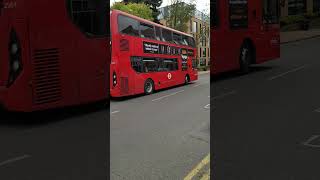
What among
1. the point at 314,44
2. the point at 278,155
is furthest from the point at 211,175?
the point at 314,44

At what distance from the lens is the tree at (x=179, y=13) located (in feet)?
12.9

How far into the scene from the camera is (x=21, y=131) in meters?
8.83

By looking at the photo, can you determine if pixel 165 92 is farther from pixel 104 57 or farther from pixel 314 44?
pixel 314 44

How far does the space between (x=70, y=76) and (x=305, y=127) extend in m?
5.54

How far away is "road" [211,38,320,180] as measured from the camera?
18.0ft

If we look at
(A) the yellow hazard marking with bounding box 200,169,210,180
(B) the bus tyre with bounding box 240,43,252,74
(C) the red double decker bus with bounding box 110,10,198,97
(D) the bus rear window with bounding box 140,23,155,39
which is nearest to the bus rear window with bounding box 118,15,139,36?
(C) the red double decker bus with bounding box 110,10,198,97

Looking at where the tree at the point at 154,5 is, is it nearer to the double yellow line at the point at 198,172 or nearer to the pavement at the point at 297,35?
the double yellow line at the point at 198,172

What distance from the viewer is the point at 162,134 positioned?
657 centimetres

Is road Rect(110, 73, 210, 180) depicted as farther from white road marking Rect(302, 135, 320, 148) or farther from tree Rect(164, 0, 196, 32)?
white road marking Rect(302, 135, 320, 148)

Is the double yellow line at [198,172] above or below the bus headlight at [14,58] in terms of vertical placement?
below

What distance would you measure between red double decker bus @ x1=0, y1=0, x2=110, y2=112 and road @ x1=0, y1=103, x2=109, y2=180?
0.53 m

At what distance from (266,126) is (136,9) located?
4.35 meters

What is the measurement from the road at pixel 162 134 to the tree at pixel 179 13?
23.1 inches

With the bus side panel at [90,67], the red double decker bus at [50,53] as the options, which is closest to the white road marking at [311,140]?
the red double decker bus at [50,53]
